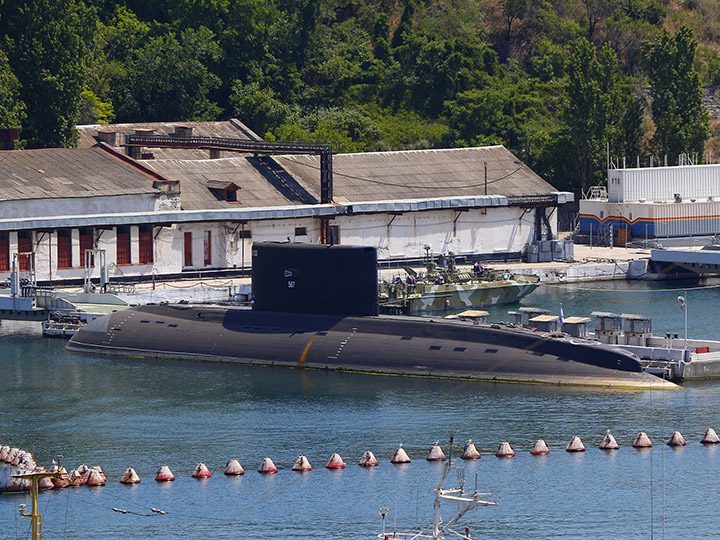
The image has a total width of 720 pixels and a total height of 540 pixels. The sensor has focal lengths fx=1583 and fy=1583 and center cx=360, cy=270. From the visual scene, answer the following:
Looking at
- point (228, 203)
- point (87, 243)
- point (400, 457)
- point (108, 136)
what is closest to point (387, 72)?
point (108, 136)

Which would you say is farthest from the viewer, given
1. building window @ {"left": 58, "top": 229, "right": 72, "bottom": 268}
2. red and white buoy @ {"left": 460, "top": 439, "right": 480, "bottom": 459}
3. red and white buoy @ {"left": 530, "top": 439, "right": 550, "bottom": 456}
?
building window @ {"left": 58, "top": 229, "right": 72, "bottom": 268}

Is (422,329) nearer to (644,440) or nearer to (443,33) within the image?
(644,440)

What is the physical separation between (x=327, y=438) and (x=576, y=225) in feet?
178

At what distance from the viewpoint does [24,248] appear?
7500 centimetres

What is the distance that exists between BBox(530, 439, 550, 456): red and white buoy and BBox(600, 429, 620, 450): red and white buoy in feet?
5.42

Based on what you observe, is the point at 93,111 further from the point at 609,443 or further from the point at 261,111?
the point at 609,443

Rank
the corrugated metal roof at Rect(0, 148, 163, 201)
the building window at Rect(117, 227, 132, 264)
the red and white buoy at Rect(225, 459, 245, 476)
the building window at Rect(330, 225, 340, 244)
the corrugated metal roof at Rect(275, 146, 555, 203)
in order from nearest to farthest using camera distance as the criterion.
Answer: the red and white buoy at Rect(225, 459, 245, 476) → the corrugated metal roof at Rect(0, 148, 163, 201) → the building window at Rect(117, 227, 132, 264) → the building window at Rect(330, 225, 340, 244) → the corrugated metal roof at Rect(275, 146, 555, 203)

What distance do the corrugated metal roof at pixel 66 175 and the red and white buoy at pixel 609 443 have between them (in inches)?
1483

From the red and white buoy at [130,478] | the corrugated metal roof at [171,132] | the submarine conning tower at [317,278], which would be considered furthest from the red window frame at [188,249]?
the red and white buoy at [130,478]

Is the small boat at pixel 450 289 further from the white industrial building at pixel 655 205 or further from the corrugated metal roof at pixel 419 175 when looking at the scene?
the white industrial building at pixel 655 205

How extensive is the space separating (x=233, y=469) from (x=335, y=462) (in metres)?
2.86

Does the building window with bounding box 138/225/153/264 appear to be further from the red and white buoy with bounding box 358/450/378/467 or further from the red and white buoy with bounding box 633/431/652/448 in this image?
the red and white buoy with bounding box 633/431/652/448

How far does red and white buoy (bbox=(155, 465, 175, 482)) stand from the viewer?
141 feet

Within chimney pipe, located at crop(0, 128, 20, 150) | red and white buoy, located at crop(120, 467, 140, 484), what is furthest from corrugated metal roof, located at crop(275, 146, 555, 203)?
red and white buoy, located at crop(120, 467, 140, 484)
